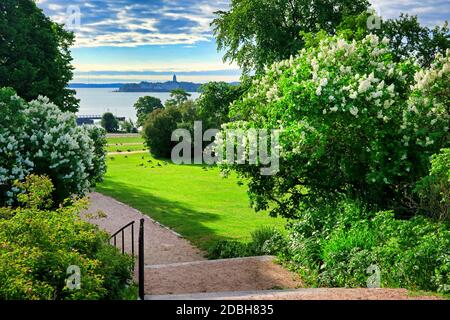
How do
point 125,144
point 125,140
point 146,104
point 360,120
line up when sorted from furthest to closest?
point 146,104, point 125,140, point 125,144, point 360,120

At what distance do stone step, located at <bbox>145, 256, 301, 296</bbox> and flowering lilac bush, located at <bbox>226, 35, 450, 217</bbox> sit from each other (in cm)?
283

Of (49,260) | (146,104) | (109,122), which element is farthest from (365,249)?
(146,104)

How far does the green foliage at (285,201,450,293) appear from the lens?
9.25m

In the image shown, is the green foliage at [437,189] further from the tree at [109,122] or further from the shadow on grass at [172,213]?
the tree at [109,122]

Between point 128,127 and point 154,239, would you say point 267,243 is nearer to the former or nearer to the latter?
point 154,239

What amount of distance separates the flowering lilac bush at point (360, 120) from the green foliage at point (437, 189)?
0.50 m

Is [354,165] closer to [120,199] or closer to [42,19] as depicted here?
[120,199]

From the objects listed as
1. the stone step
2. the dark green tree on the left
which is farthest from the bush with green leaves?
the dark green tree on the left

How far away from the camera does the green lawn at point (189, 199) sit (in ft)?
61.4

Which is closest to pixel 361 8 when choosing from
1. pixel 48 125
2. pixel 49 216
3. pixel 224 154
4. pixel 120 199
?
pixel 120 199

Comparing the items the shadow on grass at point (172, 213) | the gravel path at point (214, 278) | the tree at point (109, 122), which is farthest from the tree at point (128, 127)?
the gravel path at point (214, 278)

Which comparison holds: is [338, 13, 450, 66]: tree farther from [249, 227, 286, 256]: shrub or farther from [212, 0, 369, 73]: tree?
[249, 227, 286, 256]: shrub

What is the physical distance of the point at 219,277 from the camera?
11.8m

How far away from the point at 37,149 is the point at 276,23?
16.8 meters
